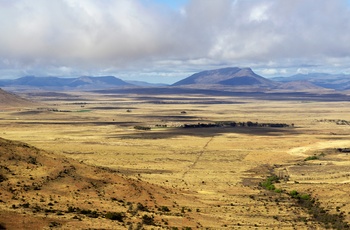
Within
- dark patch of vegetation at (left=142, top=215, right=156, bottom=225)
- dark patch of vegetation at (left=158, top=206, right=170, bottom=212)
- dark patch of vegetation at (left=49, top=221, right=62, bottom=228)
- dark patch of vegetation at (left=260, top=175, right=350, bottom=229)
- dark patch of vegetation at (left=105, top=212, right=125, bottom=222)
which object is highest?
dark patch of vegetation at (left=49, top=221, right=62, bottom=228)

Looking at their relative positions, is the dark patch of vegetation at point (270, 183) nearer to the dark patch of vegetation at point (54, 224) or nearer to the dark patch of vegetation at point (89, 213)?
the dark patch of vegetation at point (89, 213)

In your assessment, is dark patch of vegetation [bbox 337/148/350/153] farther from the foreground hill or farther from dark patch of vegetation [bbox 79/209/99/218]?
dark patch of vegetation [bbox 79/209/99/218]

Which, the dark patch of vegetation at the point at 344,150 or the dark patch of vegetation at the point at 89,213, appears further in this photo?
the dark patch of vegetation at the point at 344,150

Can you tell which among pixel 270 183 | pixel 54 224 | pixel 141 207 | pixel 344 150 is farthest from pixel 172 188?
pixel 344 150

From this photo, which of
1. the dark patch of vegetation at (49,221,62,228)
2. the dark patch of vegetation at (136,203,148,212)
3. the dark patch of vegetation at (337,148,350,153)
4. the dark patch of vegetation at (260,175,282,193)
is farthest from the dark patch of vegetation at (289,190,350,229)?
the dark patch of vegetation at (337,148,350,153)

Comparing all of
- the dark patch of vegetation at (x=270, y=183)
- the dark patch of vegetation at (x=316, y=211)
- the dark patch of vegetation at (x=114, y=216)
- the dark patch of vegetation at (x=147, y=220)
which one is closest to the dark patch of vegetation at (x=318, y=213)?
the dark patch of vegetation at (x=316, y=211)

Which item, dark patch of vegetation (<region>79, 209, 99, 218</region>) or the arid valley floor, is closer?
dark patch of vegetation (<region>79, 209, 99, 218</region>)

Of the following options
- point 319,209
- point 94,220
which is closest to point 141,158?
point 319,209

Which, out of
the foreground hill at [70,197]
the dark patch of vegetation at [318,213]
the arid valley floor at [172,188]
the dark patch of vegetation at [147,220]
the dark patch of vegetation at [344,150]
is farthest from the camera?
the dark patch of vegetation at [344,150]

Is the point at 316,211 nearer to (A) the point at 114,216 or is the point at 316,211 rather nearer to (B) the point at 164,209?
(B) the point at 164,209

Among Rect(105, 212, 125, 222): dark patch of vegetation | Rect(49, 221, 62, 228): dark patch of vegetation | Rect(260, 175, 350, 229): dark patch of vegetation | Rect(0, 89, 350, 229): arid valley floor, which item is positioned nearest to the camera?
Rect(49, 221, 62, 228): dark patch of vegetation
